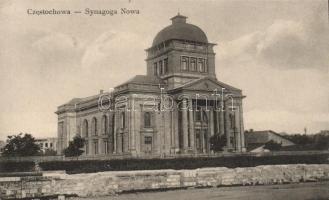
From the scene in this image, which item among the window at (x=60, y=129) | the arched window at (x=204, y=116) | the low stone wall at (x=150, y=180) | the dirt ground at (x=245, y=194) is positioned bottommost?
Result: the dirt ground at (x=245, y=194)

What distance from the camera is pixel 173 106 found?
3944cm

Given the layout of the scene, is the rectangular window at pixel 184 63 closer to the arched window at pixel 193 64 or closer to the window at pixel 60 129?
the arched window at pixel 193 64

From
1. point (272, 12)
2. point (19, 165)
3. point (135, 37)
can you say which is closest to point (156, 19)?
point (135, 37)

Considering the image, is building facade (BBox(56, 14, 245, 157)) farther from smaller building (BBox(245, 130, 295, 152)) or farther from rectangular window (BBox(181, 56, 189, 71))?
smaller building (BBox(245, 130, 295, 152))

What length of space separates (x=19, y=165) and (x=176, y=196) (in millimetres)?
10369

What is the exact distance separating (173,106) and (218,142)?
4708 millimetres

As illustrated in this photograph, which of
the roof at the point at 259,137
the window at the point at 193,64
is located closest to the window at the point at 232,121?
the window at the point at 193,64

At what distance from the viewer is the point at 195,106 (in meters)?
39.6

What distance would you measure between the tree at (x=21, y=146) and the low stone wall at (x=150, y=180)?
20.4 ft

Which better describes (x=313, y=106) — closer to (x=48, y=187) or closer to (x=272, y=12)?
(x=272, y=12)

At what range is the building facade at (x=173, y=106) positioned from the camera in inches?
1508

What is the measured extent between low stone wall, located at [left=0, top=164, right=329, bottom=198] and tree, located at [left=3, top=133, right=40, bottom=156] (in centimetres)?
623

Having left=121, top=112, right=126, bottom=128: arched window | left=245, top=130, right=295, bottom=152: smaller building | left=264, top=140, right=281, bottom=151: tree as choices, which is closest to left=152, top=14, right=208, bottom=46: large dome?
left=121, top=112, right=126, bottom=128: arched window

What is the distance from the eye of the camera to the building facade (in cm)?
3831
